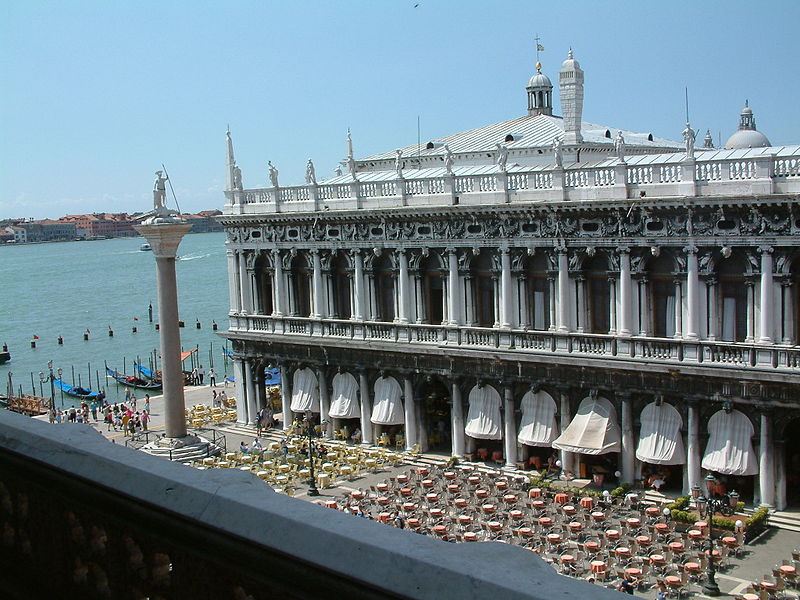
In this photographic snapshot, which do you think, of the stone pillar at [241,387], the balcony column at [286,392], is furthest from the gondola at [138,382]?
the balcony column at [286,392]

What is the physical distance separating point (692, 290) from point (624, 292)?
6.39ft

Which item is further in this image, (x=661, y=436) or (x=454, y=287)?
(x=454, y=287)

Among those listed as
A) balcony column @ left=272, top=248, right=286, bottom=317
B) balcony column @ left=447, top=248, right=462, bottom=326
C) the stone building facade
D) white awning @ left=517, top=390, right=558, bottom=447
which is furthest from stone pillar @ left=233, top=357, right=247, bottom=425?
white awning @ left=517, top=390, right=558, bottom=447

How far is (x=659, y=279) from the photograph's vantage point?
26.7 metres

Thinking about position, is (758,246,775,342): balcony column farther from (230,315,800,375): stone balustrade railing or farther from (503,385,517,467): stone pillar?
(503,385,517,467): stone pillar

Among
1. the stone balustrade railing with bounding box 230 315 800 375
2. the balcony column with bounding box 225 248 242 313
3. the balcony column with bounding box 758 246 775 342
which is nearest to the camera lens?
the balcony column with bounding box 758 246 775 342

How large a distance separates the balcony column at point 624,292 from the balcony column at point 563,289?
1.67 m

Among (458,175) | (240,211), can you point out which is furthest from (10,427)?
(240,211)

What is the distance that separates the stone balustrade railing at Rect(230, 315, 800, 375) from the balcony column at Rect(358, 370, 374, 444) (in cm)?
142

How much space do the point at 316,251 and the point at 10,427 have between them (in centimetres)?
2994

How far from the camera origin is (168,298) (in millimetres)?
30516

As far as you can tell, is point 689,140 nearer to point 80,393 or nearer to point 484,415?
point 484,415

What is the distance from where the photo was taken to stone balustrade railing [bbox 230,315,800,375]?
2453 centimetres

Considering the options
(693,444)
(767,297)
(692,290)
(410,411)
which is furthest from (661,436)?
(410,411)
